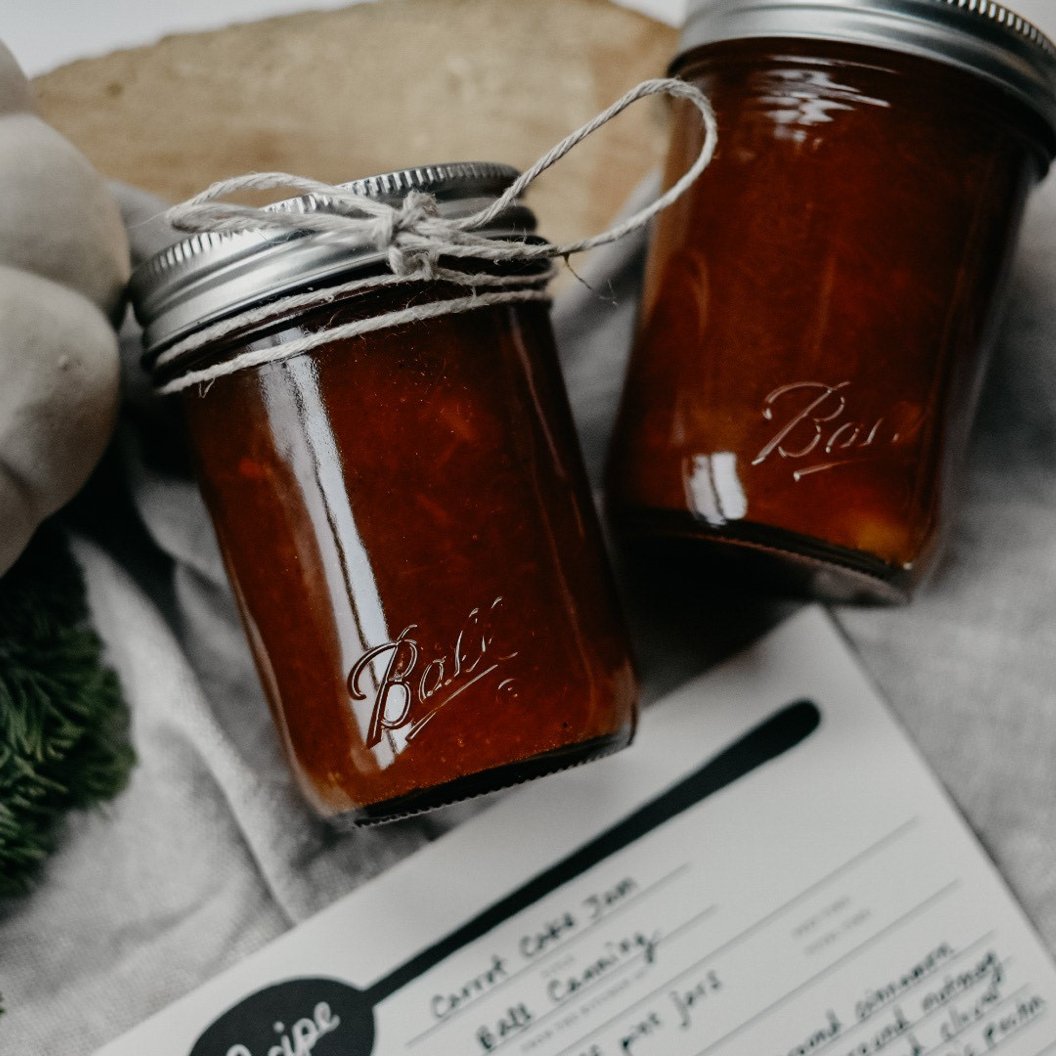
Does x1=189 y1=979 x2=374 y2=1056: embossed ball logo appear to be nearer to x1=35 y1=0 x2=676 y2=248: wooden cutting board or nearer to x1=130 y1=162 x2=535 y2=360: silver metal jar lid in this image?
x1=130 y1=162 x2=535 y2=360: silver metal jar lid

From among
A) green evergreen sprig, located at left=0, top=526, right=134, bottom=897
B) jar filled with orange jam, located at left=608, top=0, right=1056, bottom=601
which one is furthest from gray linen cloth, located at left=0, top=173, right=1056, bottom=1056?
jar filled with orange jam, located at left=608, top=0, right=1056, bottom=601

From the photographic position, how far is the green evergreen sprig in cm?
71

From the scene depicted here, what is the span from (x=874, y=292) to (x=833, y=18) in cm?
16

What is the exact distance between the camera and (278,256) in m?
0.57

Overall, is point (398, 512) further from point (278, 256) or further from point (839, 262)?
point (839, 262)

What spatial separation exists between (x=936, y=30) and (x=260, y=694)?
2.09 feet

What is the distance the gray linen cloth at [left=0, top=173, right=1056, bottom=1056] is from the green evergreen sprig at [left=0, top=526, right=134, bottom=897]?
16 mm

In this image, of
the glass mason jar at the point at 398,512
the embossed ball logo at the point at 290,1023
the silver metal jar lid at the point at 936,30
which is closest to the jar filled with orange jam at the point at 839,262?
the silver metal jar lid at the point at 936,30

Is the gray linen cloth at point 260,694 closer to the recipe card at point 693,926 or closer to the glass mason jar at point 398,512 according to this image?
the recipe card at point 693,926

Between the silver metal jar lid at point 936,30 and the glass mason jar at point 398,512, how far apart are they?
0.19 metres

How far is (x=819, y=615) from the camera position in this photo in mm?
830

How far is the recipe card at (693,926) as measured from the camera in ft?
2.45

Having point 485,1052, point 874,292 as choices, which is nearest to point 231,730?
point 485,1052

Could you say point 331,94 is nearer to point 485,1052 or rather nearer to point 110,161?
point 110,161
